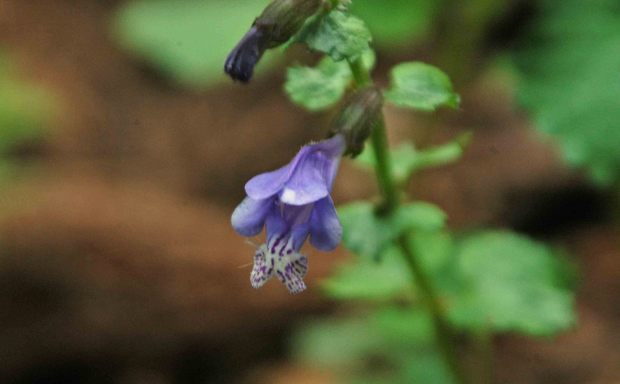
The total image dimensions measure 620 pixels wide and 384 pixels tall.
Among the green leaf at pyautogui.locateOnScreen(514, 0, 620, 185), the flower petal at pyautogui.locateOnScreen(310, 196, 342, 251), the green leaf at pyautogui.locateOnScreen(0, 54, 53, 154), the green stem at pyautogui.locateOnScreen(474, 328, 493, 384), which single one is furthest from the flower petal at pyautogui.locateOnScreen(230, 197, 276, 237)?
the green leaf at pyautogui.locateOnScreen(0, 54, 53, 154)

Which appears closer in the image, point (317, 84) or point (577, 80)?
point (317, 84)

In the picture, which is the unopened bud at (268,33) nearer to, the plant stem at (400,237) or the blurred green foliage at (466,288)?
the plant stem at (400,237)

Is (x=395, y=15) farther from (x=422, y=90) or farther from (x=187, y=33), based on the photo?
(x=422, y=90)

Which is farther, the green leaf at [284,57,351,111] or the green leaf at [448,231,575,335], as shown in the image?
the green leaf at [448,231,575,335]

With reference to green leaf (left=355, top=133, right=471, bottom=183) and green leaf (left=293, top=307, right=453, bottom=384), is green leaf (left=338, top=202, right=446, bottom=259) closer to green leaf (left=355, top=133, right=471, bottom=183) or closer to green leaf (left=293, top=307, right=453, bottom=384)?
green leaf (left=355, top=133, right=471, bottom=183)

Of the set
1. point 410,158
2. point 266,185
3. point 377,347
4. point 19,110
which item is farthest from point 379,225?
point 19,110
